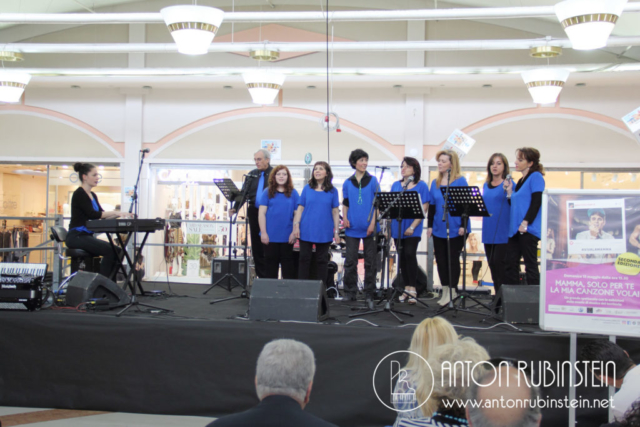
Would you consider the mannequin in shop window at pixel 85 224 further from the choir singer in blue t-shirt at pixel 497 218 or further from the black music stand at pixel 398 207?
the choir singer in blue t-shirt at pixel 497 218

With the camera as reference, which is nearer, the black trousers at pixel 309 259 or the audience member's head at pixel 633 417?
the audience member's head at pixel 633 417

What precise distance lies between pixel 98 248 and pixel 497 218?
3793mm

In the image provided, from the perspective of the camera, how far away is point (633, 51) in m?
8.45

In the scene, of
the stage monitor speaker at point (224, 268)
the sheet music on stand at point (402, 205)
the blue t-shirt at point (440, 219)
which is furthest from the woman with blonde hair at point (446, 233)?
the stage monitor speaker at point (224, 268)

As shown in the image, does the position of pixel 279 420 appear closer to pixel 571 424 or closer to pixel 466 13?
pixel 571 424

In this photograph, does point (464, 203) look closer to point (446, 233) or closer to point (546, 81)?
point (446, 233)

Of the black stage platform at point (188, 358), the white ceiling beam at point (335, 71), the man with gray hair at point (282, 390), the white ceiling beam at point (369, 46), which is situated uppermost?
the white ceiling beam at point (369, 46)

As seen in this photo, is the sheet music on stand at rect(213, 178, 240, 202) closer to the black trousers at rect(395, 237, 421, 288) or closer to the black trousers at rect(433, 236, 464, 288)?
the black trousers at rect(395, 237, 421, 288)

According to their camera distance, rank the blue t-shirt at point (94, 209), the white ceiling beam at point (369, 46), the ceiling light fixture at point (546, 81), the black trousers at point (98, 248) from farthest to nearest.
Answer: the white ceiling beam at point (369, 46) < the ceiling light fixture at point (546, 81) < the blue t-shirt at point (94, 209) < the black trousers at point (98, 248)

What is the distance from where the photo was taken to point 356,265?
551 centimetres

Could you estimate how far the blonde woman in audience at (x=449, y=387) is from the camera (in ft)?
6.68

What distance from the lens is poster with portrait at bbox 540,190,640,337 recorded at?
308cm

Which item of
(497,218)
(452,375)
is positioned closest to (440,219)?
(497,218)

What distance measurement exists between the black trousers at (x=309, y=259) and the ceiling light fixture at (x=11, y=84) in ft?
15.5
